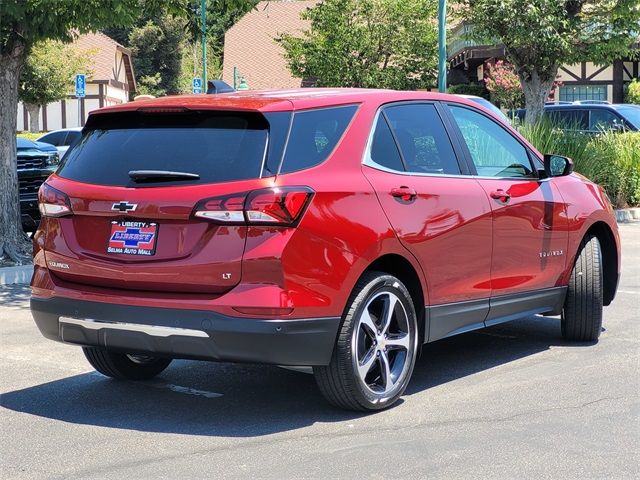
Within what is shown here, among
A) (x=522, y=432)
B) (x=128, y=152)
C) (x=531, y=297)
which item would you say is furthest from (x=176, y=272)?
(x=531, y=297)

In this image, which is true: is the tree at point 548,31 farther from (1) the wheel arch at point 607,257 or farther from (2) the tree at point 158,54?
(2) the tree at point 158,54

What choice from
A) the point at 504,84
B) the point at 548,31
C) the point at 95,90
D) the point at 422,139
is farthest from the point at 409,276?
→ the point at 95,90

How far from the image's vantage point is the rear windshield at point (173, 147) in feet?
17.7

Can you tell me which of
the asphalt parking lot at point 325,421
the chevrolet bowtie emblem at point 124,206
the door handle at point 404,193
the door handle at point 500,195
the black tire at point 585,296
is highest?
the door handle at point 404,193

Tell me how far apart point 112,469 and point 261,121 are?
6.08ft

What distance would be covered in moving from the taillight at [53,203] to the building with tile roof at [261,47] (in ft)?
172

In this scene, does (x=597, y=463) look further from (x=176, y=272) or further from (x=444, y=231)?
(x=176, y=272)

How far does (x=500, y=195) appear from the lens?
671 cm

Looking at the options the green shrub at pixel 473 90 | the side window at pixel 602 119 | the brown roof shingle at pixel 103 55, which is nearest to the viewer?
the side window at pixel 602 119

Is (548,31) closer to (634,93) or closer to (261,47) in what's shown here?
(634,93)

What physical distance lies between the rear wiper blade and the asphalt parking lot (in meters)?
1.28

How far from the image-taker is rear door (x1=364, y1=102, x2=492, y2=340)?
5898 millimetres

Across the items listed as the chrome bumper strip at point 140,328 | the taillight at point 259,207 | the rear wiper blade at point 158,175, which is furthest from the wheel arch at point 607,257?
the chrome bumper strip at point 140,328

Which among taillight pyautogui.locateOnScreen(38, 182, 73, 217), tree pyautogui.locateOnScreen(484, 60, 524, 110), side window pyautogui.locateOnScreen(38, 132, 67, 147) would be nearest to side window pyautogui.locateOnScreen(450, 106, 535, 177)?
taillight pyautogui.locateOnScreen(38, 182, 73, 217)
